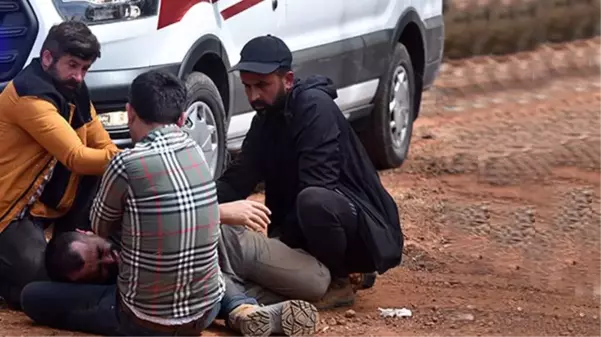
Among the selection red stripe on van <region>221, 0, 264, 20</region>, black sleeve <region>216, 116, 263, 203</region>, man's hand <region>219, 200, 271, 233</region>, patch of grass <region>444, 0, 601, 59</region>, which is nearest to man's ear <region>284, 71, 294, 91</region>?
black sleeve <region>216, 116, 263, 203</region>

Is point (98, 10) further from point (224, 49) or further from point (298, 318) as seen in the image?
point (298, 318)

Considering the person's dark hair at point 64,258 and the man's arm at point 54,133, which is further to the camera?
the man's arm at point 54,133

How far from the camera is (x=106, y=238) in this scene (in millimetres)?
4977

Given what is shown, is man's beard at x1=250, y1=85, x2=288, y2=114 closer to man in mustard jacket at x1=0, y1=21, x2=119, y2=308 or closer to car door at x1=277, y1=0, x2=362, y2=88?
man in mustard jacket at x1=0, y1=21, x2=119, y2=308

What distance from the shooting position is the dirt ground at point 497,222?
5.55 metres

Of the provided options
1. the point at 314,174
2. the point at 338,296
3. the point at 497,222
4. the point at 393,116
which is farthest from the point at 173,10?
the point at 393,116

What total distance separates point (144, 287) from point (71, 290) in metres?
0.46

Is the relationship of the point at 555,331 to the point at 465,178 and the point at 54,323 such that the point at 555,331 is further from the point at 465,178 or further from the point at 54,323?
the point at 465,178

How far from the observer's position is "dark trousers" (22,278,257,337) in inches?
194

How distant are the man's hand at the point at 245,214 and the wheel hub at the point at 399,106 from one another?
3.97 metres

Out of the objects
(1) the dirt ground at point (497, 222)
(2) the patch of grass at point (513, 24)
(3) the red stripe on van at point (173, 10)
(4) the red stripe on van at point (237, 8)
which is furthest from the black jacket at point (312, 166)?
(2) the patch of grass at point (513, 24)

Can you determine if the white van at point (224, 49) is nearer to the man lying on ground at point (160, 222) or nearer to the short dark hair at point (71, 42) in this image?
the short dark hair at point (71, 42)

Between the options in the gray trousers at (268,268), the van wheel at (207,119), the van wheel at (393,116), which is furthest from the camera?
the van wheel at (393,116)

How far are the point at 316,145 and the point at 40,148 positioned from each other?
Answer: 113 centimetres
